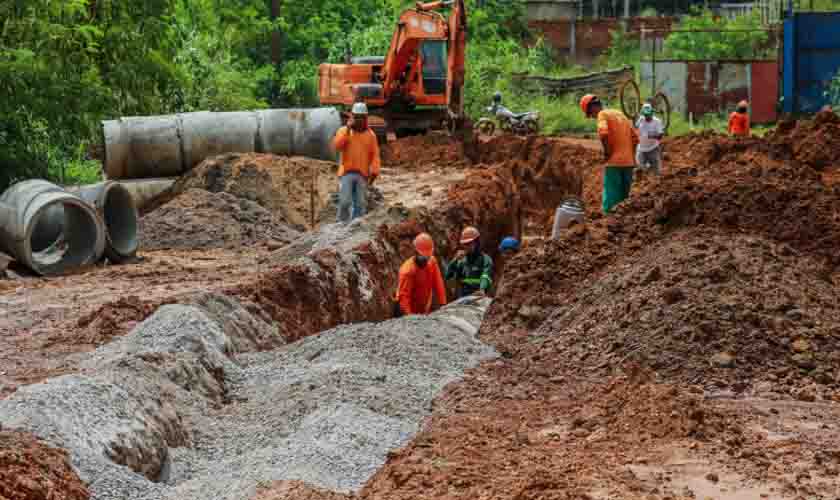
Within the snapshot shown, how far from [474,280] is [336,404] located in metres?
6.32

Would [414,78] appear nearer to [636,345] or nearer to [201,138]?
[201,138]

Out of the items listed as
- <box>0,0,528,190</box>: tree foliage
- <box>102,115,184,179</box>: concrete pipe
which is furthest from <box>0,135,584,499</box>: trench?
<box>102,115,184,179</box>: concrete pipe

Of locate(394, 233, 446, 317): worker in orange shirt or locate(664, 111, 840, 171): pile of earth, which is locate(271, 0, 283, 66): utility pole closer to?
locate(664, 111, 840, 171): pile of earth

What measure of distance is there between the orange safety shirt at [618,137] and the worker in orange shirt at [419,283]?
2.77 metres

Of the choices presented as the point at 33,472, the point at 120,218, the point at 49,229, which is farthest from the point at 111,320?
the point at 49,229

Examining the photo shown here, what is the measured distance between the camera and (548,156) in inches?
1060

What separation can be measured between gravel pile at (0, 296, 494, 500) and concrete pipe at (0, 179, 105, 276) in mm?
4555

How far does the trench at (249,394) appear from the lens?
24.3 feet

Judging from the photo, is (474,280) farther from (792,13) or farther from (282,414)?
(792,13)

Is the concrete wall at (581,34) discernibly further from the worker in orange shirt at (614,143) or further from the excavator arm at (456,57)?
the worker in orange shirt at (614,143)

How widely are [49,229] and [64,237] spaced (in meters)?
0.43

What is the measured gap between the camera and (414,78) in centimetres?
2791

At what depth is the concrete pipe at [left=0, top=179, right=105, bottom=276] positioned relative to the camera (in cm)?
1588

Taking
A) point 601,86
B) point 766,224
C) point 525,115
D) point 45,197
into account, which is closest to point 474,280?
point 766,224
